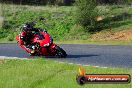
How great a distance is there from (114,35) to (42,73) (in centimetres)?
2241

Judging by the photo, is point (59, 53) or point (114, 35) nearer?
point (59, 53)

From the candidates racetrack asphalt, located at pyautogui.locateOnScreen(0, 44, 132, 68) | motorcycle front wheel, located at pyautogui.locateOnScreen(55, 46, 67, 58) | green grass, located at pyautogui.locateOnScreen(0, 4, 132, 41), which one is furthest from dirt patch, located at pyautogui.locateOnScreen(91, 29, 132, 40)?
motorcycle front wheel, located at pyautogui.locateOnScreen(55, 46, 67, 58)

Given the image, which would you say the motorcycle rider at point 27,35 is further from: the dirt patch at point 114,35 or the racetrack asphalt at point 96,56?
the dirt patch at point 114,35

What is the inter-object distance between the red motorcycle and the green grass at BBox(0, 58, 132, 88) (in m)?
1.58

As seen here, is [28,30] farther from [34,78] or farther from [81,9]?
[81,9]

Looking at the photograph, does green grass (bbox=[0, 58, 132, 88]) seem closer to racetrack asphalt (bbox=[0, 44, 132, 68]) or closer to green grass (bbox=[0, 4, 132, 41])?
racetrack asphalt (bbox=[0, 44, 132, 68])

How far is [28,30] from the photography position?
17.7 m

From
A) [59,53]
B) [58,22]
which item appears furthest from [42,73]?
[58,22]

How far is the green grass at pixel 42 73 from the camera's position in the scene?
1136 centimetres

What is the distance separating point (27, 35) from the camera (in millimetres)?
17766

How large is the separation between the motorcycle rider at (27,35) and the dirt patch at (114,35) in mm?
15432

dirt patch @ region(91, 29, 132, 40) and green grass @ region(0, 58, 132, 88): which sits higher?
green grass @ region(0, 58, 132, 88)

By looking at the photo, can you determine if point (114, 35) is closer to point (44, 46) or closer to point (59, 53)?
point (59, 53)

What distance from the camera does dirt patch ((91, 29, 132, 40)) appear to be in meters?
33.0
